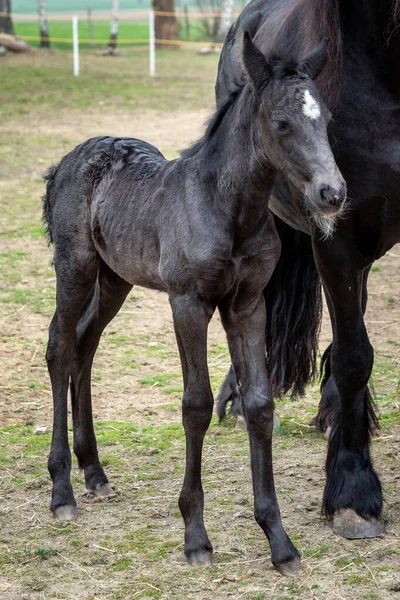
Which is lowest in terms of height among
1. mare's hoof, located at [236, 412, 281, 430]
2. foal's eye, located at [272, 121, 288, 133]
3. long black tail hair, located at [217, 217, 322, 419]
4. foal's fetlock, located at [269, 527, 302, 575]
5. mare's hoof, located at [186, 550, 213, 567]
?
mare's hoof, located at [236, 412, 281, 430]

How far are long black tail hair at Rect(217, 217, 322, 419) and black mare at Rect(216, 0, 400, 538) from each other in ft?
2.64

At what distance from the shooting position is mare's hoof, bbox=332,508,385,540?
3.78 meters

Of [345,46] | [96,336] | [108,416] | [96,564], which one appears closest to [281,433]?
[108,416]

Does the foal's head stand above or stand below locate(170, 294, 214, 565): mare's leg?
above

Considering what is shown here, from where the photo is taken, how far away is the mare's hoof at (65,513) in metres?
3.94

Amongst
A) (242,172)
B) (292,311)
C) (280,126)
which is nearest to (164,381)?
(292,311)

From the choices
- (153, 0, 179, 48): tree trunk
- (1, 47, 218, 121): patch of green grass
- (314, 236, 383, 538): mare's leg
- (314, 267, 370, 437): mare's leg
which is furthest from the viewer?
(153, 0, 179, 48): tree trunk

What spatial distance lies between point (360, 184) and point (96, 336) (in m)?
1.41

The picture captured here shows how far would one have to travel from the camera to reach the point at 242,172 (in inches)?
133

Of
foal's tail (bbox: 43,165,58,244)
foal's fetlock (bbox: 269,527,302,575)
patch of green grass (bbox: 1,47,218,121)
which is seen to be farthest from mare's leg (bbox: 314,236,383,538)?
patch of green grass (bbox: 1,47,218,121)

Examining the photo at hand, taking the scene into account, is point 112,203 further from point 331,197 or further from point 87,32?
point 87,32

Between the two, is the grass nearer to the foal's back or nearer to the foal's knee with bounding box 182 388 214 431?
the foal's back

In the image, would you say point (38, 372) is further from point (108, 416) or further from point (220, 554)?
point (220, 554)

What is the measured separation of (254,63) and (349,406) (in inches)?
61.6
